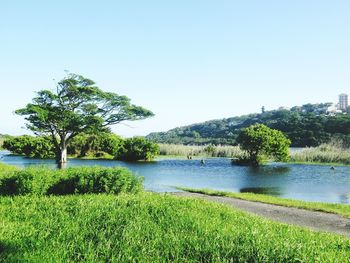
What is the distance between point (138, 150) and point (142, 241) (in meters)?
63.4

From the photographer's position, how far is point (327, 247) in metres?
7.27

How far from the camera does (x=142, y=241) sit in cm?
665

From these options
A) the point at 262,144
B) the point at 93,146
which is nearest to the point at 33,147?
Answer: the point at 93,146

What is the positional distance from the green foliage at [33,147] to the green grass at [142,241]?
6677 centimetres

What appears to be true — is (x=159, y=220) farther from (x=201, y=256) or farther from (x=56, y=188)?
(x=56, y=188)

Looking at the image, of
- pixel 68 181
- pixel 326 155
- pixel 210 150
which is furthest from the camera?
pixel 210 150

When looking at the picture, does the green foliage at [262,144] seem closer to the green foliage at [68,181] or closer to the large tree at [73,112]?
the large tree at [73,112]

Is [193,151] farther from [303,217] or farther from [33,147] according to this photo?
[303,217]

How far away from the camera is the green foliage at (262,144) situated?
185 feet

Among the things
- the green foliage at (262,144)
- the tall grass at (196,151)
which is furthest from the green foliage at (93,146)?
the green foliage at (262,144)

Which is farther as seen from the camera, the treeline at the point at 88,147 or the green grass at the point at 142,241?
the treeline at the point at 88,147

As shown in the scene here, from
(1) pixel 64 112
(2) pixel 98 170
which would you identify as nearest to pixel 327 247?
(2) pixel 98 170

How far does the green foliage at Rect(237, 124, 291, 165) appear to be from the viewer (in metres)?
56.3

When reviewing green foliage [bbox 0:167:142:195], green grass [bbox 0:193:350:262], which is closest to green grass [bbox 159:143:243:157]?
green foliage [bbox 0:167:142:195]
